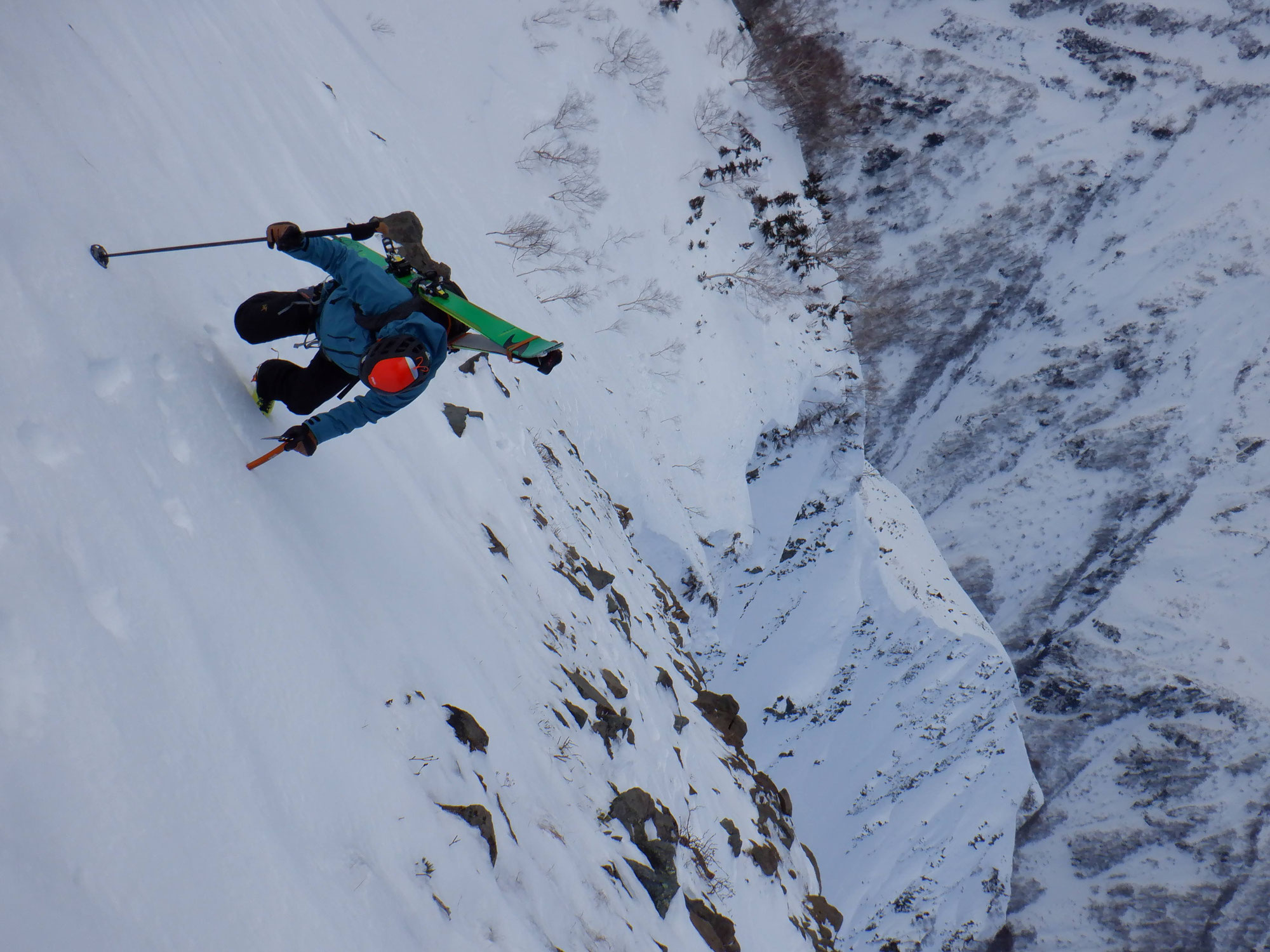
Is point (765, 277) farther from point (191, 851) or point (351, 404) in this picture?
point (191, 851)

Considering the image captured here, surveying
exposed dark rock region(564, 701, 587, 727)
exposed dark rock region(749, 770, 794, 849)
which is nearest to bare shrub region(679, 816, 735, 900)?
exposed dark rock region(564, 701, 587, 727)

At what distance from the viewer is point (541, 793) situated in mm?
4695

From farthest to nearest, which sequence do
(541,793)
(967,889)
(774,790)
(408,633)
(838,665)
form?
(967,889) < (838,665) < (774,790) < (541,793) < (408,633)

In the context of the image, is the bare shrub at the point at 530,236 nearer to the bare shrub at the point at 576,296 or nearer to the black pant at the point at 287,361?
the bare shrub at the point at 576,296

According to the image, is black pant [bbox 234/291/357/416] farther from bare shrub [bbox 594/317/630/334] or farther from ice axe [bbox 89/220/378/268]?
bare shrub [bbox 594/317/630/334]

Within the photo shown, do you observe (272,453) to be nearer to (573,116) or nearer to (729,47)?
(573,116)

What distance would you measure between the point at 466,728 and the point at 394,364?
2.24 meters

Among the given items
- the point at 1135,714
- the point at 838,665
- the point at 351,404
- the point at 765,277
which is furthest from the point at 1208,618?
the point at 351,404

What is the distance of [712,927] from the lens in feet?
20.2

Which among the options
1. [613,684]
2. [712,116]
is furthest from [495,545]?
[712,116]

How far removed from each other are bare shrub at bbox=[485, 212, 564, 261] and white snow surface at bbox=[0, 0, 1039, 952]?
9.2 inches

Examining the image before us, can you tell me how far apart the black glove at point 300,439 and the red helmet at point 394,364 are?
2.25ft

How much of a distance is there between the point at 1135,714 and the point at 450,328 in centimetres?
2934

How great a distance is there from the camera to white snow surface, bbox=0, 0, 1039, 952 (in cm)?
241
